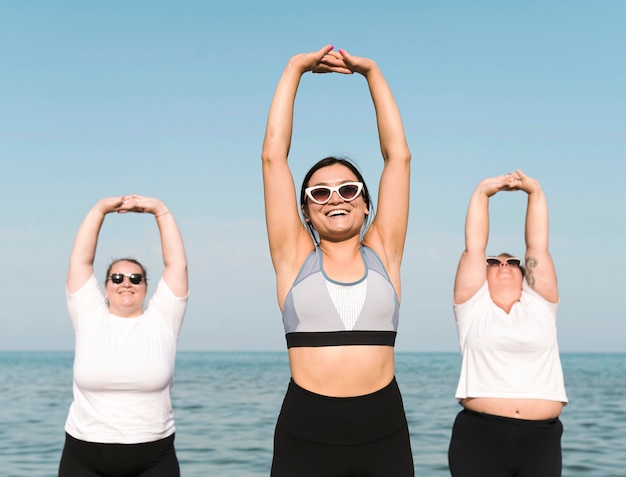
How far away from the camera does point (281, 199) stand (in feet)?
12.8

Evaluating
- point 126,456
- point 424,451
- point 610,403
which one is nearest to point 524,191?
point 126,456

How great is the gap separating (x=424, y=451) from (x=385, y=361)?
1082 cm

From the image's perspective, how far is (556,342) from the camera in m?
5.43

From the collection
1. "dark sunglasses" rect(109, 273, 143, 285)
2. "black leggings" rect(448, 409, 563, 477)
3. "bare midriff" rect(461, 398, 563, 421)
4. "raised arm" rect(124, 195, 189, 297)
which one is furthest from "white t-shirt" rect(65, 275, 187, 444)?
"bare midriff" rect(461, 398, 563, 421)

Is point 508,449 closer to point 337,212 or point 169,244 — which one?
point 337,212

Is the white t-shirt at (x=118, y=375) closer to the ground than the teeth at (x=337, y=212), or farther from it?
closer to the ground

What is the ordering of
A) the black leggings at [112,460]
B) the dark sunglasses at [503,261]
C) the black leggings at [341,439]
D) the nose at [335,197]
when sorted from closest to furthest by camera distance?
the black leggings at [341,439] < the nose at [335,197] < the black leggings at [112,460] < the dark sunglasses at [503,261]

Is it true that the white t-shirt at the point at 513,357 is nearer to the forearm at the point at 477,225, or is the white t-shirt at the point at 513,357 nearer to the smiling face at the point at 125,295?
the forearm at the point at 477,225

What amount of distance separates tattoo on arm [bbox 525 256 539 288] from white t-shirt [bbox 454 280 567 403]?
252mm

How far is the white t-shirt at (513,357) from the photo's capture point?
5262mm

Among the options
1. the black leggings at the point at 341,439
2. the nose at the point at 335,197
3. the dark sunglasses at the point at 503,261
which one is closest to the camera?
the black leggings at the point at 341,439

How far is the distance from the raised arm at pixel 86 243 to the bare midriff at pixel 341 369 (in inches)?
98.3

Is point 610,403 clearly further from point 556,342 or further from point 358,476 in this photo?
point 358,476

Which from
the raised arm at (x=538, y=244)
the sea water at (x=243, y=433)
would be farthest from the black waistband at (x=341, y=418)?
the sea water at (x=243, y=433)
